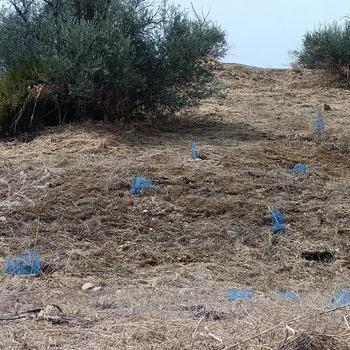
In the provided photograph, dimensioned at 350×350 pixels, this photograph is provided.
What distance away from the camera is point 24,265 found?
5055mm

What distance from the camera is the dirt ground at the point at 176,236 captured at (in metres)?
3.35

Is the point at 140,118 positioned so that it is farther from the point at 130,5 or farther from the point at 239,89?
the point at 239,89

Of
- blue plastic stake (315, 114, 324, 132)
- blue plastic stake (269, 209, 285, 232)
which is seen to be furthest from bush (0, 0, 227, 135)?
blue plastic stake (269, 209, 285, 232)

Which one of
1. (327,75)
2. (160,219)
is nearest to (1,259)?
(160,219)

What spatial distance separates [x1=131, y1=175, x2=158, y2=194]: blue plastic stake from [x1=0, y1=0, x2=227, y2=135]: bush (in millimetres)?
1952

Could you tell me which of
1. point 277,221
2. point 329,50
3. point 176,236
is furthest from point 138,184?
point 329,50

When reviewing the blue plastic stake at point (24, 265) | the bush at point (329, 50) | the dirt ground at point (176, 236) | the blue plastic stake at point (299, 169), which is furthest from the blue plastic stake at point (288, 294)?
the bush at point (329, 50)

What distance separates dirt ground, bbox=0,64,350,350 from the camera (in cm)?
335

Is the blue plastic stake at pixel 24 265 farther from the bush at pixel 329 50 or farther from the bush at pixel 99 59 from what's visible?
the bush at pixel 329 50

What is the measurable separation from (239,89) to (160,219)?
261 inches

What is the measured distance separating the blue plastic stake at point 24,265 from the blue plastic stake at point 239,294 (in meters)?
1.46

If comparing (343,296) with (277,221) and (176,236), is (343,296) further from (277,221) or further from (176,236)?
(176,236)

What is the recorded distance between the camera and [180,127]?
893cm

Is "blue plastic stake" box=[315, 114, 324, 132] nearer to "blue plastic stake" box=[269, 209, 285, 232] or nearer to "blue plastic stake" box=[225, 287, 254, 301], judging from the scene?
"blue plastic stake" box=[269, 209, 285, 232]
